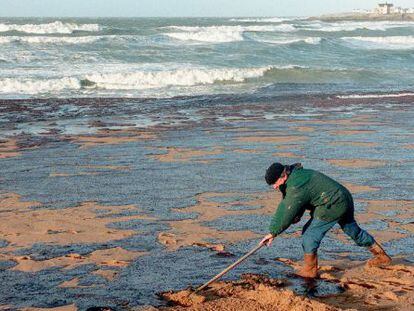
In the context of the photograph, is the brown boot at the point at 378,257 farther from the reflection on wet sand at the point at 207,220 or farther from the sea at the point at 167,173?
the reflection on wet sand at the point at 207,220

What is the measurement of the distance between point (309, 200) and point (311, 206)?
12cm

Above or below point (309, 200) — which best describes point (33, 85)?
below

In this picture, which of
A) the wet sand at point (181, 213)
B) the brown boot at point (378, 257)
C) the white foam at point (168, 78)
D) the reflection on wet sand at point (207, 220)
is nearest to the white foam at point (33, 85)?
the white foam at point (168, 78)

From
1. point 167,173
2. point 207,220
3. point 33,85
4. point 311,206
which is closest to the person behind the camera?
point 311,206

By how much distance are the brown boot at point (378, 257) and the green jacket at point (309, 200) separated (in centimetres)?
56

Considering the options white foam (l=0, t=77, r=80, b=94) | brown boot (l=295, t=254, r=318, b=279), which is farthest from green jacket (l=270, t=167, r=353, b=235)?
white foam (l=0, t=77, r=80, b=94)

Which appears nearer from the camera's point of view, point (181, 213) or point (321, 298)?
point (321, 298)

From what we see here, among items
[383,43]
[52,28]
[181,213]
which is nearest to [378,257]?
[181,213]

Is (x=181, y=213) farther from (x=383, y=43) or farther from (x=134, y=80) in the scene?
(x=383, y=43)

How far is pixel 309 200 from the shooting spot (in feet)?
21.4

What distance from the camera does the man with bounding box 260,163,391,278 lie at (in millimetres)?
6406

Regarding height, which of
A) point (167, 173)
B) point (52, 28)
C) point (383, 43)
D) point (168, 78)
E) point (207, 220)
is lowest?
point (383, 43)

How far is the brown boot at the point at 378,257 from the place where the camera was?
22.7ft

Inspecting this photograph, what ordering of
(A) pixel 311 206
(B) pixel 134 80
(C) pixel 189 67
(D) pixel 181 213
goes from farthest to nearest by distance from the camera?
(C) pixel 189 67 < (B) pixel 134 80 < (D) pixel 181 213 < (A) pixel 311 206
